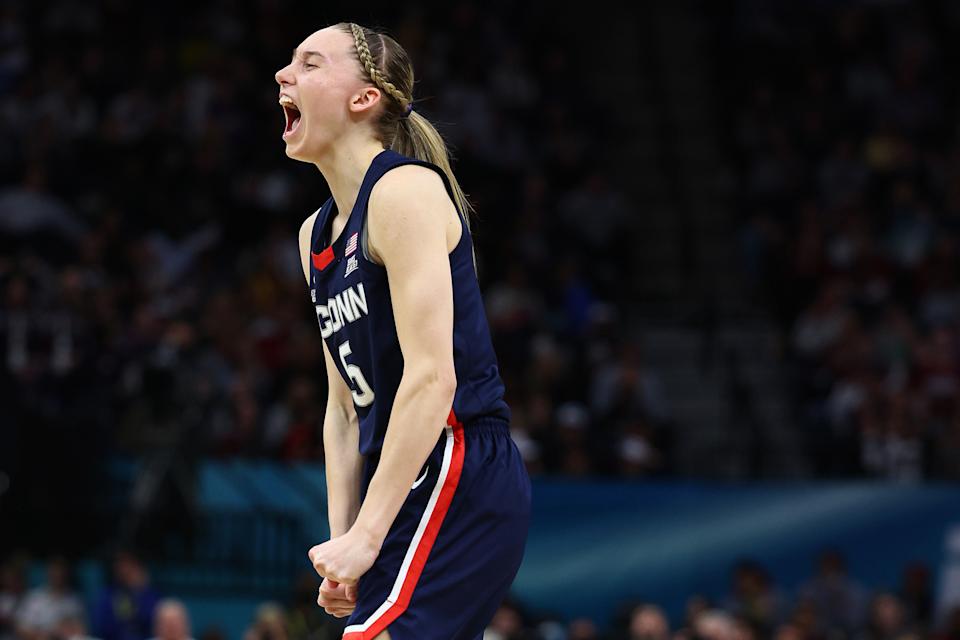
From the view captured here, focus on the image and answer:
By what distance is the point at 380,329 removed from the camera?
4.17m

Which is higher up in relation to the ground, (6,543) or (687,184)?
(687,184)

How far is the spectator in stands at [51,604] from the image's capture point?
1302 centimetres

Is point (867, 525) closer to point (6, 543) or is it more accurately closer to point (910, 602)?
point (910, 602)

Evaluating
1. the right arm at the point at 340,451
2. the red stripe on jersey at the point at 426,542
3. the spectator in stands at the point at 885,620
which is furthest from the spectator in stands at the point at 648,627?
the red stripe on jersey at the point at 426,542

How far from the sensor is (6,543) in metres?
14.1

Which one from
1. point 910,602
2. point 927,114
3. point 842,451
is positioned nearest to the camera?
point 910,602

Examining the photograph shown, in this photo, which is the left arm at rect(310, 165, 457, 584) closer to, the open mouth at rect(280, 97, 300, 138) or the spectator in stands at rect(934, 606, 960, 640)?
the open mouth at rect(280, 97, 300, 138)

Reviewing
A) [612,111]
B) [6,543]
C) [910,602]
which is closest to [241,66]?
[612,111]

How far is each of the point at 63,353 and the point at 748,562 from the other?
620cm

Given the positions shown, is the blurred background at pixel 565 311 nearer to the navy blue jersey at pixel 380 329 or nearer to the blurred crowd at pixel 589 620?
the blurred crowd at pixel 589 620

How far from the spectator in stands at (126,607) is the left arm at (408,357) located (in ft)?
30.3

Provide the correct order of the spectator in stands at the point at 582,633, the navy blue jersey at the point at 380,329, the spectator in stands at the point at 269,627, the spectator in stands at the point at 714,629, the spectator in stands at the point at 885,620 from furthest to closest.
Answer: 1. the spectator in stands at the point at 885,620
2. the spectator in stands at the point at 582,633
3. the spectator in stands at the point at 269,627
4. the spectator in stands at the point at 714,629
5. the navy blue jersey at the point at 380,329

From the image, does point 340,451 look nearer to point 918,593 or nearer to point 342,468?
point 342,468

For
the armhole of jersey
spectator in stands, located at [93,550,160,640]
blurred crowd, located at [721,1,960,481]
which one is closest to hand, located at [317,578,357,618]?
the armhole of jersey
